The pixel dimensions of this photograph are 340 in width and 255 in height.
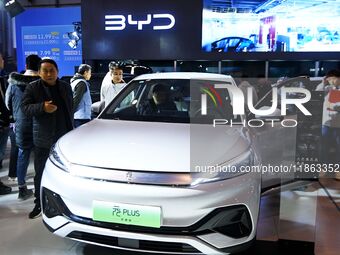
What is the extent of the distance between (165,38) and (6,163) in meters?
5.48

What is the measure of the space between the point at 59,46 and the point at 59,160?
8594 mm

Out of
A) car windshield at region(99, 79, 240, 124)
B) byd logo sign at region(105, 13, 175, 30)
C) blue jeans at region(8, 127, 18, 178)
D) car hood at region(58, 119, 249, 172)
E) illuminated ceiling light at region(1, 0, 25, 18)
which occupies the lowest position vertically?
blue jeans at region(8, 127, 18, 178)

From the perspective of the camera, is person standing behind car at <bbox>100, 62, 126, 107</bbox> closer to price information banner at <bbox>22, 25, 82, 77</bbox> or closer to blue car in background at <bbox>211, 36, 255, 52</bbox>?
blue car in background at <bbox>211, 36, 255, 52</bbox>

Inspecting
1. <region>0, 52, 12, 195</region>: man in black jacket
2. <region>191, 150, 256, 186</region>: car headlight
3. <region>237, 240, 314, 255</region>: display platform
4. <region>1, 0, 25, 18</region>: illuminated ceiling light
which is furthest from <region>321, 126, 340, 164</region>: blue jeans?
<region>1, 0, 25, 18</region>: illuminated ceiling light

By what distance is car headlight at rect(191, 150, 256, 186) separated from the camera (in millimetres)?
1925

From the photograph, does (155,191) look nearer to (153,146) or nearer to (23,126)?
(153,146)

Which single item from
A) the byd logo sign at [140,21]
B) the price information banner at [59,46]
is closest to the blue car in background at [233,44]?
the byd logo sign at [140,21]

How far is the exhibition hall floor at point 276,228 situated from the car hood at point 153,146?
73 centimetres

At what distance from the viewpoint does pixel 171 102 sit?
2.99 m

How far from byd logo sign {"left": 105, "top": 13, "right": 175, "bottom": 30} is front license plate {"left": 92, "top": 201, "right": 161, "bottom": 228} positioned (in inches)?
300

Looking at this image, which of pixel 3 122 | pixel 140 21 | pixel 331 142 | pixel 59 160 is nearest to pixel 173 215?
pixel 59 160

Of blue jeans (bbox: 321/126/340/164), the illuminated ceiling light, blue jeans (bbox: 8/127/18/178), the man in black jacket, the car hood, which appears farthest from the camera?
the illuminated ceiling light

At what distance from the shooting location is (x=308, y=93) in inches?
102

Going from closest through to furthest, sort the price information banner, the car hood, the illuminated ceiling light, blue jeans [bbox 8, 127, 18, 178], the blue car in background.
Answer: the car hood < blue jeans [bbox 8, 127, 18, 178] < the illuminated ceiling light < the blue car in background < the price information banner
